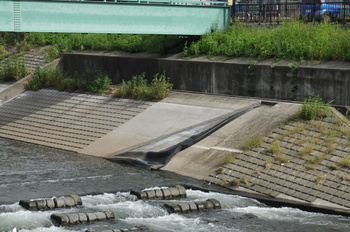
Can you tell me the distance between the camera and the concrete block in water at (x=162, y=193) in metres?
20.5

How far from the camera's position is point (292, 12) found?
117 ft

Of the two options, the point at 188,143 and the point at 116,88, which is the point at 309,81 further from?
the point at 116,88

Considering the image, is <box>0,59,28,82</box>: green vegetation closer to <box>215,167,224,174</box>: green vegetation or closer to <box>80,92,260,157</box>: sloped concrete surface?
<box>80,92,260,157</box>: sloped concrete surface

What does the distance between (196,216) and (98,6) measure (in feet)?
42.4

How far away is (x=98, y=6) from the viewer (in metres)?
28.7

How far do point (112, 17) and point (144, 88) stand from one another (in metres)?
4.09

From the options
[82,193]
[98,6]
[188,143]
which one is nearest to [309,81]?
[188,143]

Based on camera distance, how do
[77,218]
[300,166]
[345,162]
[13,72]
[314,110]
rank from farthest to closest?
1. [13,72]
2. [314,110]
3. [300,166]
4. [345,162]
5. [77,218]

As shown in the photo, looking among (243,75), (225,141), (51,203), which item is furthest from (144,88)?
(51,203)

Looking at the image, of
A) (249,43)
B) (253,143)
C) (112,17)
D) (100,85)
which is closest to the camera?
(253,143)

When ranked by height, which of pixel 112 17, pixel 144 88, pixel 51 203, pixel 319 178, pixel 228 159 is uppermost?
pixel 112 17

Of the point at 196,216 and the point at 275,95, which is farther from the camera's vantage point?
the point at 275,95

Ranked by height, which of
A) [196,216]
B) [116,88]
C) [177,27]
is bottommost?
[196,216]

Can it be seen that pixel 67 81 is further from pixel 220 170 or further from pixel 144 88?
pixel 220 170
